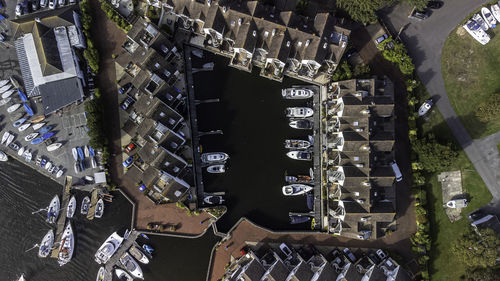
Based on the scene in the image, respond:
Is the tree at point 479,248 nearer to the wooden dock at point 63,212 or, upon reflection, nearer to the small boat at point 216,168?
the small boat at point 216,168

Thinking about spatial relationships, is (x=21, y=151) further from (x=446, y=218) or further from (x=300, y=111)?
(x=446, y=218)

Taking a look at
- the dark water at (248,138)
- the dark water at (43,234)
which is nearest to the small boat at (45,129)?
the dark water at (43,234)

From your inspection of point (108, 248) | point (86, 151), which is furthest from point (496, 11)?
point (108, 248)

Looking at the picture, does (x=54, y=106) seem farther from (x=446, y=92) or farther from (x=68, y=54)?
(x=446, y=92)

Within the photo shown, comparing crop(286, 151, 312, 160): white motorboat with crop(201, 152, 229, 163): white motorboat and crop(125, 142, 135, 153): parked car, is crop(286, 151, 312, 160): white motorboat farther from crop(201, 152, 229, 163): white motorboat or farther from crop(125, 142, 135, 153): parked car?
crop(125, 142, 135, 153): parked car

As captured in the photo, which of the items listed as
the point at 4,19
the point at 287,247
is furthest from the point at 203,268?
the point at 4,19
